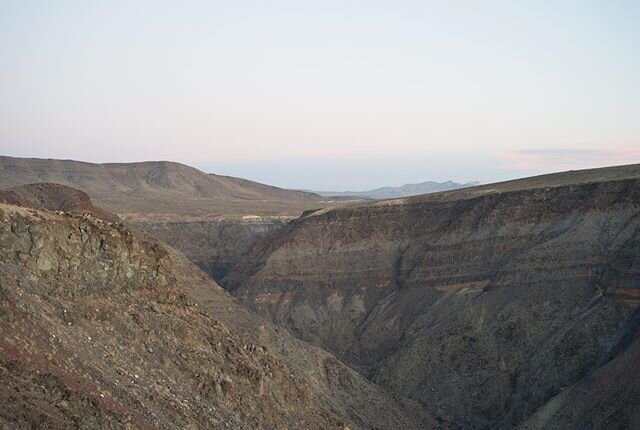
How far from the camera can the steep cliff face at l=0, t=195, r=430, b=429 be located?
989 inches

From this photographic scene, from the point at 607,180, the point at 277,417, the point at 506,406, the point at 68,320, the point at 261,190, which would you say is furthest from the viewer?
the point at 261,190

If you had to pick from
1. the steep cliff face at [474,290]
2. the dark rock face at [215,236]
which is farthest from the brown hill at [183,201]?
the steep cliff face at [474,290]

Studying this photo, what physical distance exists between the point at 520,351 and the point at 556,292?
5.21m

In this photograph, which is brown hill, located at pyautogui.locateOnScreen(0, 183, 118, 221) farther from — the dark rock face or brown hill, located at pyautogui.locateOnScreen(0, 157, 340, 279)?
the dark rock face

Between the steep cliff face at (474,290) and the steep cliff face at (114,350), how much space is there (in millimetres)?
10539

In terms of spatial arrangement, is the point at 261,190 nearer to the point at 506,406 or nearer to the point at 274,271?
the point at 274,271

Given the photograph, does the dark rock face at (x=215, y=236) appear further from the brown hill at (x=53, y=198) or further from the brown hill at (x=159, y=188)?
the brown hill at (x=53, y=198)

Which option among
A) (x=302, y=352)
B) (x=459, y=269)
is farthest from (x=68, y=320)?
(x=459, y=269)

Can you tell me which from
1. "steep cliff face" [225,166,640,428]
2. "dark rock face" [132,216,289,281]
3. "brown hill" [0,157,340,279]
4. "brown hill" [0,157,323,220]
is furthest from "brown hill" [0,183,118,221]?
"brown hill" [0,157,323,220]

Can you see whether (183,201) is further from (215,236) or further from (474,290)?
(474,290)

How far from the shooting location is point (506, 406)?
160ft

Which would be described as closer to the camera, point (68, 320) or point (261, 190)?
point (68, 320)

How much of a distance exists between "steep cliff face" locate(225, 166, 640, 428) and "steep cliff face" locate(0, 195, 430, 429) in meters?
10.5

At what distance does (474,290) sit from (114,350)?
118 ft
